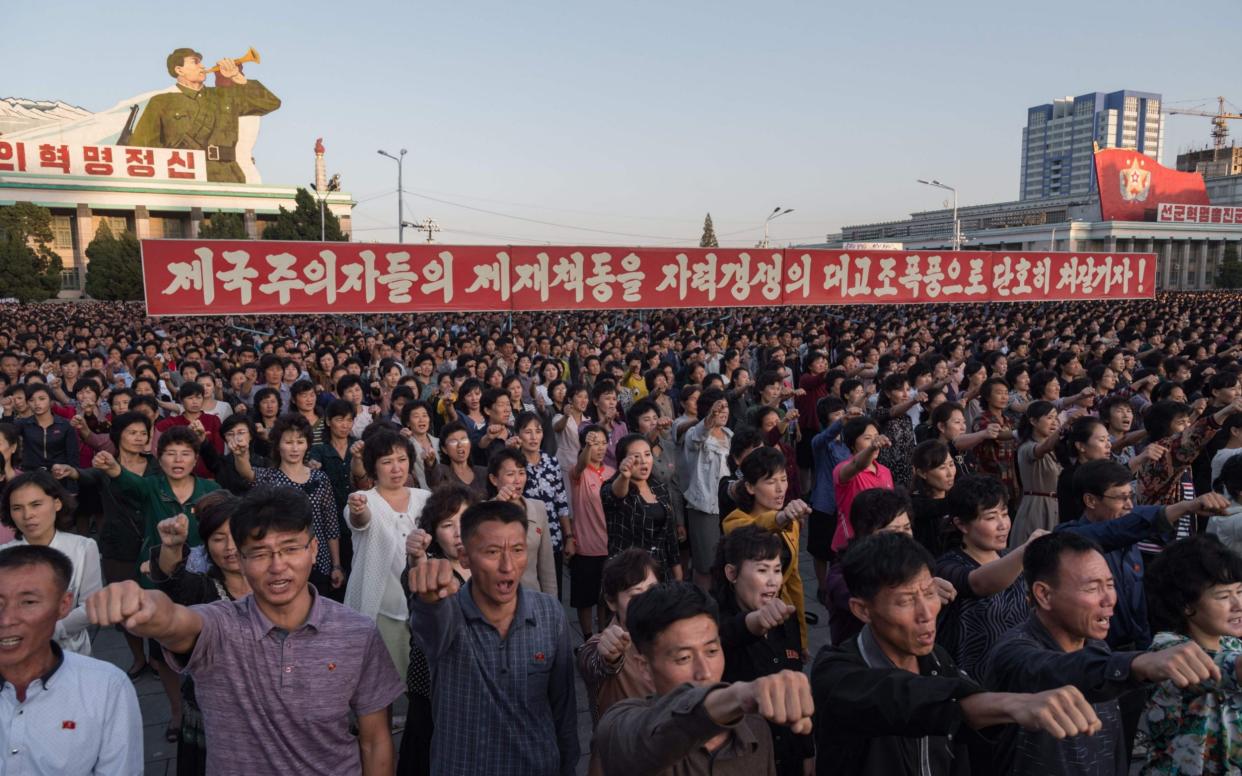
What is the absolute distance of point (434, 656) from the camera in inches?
90.2

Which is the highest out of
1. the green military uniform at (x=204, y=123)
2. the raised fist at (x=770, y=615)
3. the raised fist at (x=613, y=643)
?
the green military uniform at (x=204, y=123)

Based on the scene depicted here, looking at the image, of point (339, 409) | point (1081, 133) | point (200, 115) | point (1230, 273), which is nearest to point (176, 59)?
point (200, 115)

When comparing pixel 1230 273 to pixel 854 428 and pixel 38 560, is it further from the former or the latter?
pixel 38 560

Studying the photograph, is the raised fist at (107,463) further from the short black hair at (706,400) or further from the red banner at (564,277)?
the red banner at (564,277)

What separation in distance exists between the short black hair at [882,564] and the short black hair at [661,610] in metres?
0.42

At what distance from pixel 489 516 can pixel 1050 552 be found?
64.7 inches

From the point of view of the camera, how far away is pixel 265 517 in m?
2.13

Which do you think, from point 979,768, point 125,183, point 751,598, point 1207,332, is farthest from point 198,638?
point 125,183

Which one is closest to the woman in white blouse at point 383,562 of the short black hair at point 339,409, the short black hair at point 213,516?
the short black hair at point 213,516

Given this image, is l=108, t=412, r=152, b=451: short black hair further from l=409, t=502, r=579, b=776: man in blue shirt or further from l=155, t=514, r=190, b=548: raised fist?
l=409, t=502, r=579, b=776: man in blue shirt

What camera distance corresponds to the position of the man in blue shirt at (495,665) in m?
2.27

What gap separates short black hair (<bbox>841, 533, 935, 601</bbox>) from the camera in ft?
6.77

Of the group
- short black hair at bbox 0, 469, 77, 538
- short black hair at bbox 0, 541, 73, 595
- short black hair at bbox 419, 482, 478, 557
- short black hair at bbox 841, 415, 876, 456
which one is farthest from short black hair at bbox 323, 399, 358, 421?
short black hair at bbox 841, 415, 876, 456

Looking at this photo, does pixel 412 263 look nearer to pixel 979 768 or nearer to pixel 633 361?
pixel 633 361
